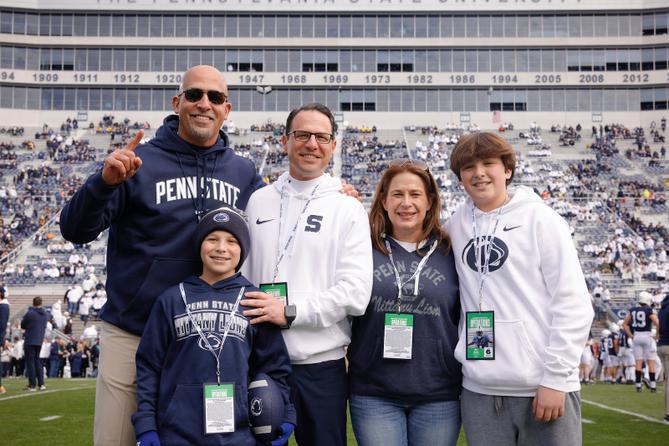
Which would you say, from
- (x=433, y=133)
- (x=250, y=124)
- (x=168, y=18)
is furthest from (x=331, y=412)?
(x=168, y=18)

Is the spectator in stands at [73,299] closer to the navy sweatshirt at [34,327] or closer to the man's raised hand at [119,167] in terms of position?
the navy sweatshirt at [34,327]

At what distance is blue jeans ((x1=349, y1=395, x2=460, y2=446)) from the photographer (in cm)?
351

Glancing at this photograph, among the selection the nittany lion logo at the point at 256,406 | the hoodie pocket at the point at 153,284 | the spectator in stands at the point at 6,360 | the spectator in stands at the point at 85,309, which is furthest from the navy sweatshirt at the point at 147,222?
the spectator in stands at the point at 85,309

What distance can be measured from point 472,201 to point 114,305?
74.5 inches

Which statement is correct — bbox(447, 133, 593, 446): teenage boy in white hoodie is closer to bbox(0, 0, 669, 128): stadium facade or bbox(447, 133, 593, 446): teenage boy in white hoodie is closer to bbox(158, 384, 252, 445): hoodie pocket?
bbox(158, 384, 252, 445): hoodie pocket

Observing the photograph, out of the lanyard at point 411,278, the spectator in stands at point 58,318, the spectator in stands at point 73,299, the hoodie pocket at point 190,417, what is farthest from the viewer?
the spectator in stands at point 73,299

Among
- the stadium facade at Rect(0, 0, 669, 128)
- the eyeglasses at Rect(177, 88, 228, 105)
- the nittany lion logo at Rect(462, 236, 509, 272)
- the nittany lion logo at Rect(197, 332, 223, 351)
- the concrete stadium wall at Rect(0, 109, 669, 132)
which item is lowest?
the nittany lion logo at Rect(197, 332, 223, 351)

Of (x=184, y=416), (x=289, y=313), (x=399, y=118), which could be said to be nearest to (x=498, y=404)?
(x=289, y=313)

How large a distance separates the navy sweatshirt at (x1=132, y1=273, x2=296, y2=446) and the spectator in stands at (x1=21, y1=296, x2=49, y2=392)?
1016 centimetres

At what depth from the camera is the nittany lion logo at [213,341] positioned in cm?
324

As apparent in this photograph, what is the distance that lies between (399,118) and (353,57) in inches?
211

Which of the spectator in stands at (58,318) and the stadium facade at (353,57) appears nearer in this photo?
the spectator in stands at (58,318)

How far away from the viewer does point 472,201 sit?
149 inches

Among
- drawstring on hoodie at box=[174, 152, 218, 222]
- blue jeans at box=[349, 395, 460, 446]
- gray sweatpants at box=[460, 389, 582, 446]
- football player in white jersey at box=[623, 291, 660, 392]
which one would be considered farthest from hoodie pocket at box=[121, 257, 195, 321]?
football player in white jersey at box=[623, 291, 660, 392]
